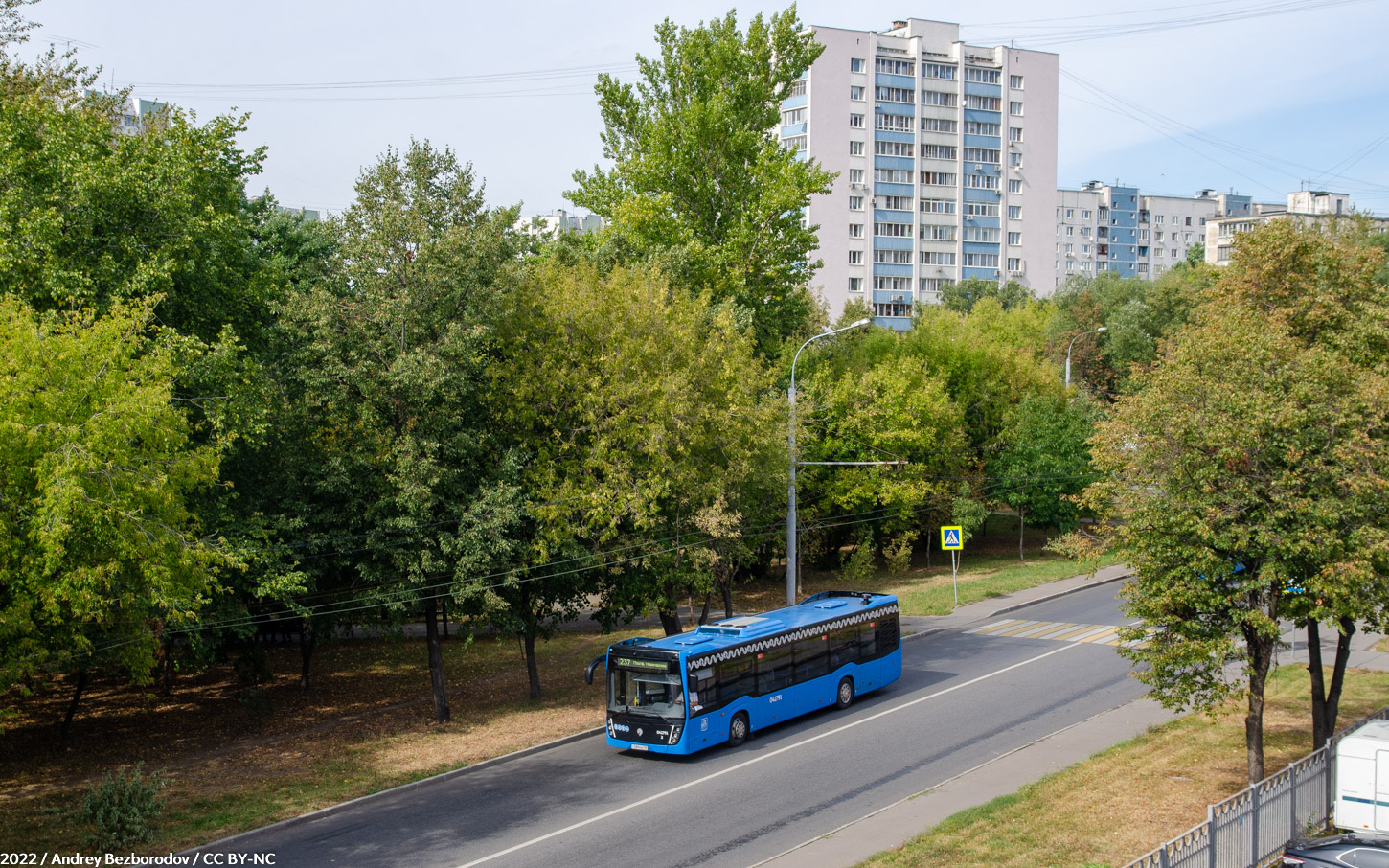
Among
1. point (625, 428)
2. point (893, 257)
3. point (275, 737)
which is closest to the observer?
point (275, 737)

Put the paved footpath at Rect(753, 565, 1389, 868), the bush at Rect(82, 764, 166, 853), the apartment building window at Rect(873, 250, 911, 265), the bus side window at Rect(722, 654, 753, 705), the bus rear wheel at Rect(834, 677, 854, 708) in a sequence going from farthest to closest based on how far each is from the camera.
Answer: the apartment building window at Rect(873, 250, 911, 265), the bus rear wheel at Rect(834, 677, 854, 708), the bus side window at Rect(722, 654, 753, 705), the bush at Rect(82, 764, 166, 853), the paved footpath at Rect(753, 565, 1389, 868)

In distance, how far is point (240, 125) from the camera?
2175 centimetres

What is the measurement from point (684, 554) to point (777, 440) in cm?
480

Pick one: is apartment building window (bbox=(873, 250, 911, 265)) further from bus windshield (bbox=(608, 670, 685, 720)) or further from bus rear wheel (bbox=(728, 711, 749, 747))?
bus windshield (bbox=(608, 670, 685, 720))

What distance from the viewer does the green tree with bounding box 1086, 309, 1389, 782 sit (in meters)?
13.3

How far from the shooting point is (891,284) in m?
81.4

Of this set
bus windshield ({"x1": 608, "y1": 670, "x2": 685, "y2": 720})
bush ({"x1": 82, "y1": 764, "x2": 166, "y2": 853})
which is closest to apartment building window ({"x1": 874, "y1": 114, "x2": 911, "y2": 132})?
bus windshield ({"x1": 608, "y1": 670, "x2": 685, "y2": 720})

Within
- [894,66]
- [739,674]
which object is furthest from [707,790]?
[894,66]

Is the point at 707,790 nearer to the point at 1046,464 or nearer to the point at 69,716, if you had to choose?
the point at 69,716

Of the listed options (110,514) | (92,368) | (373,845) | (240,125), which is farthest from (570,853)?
(240,125)

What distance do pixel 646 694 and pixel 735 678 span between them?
1912 millimetres

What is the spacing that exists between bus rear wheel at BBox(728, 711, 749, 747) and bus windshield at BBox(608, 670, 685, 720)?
148cm

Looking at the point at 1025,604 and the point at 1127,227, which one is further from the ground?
the point at 1127,227

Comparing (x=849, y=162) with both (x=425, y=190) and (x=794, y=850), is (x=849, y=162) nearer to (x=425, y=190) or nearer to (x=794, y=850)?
(x=425, y=190)
